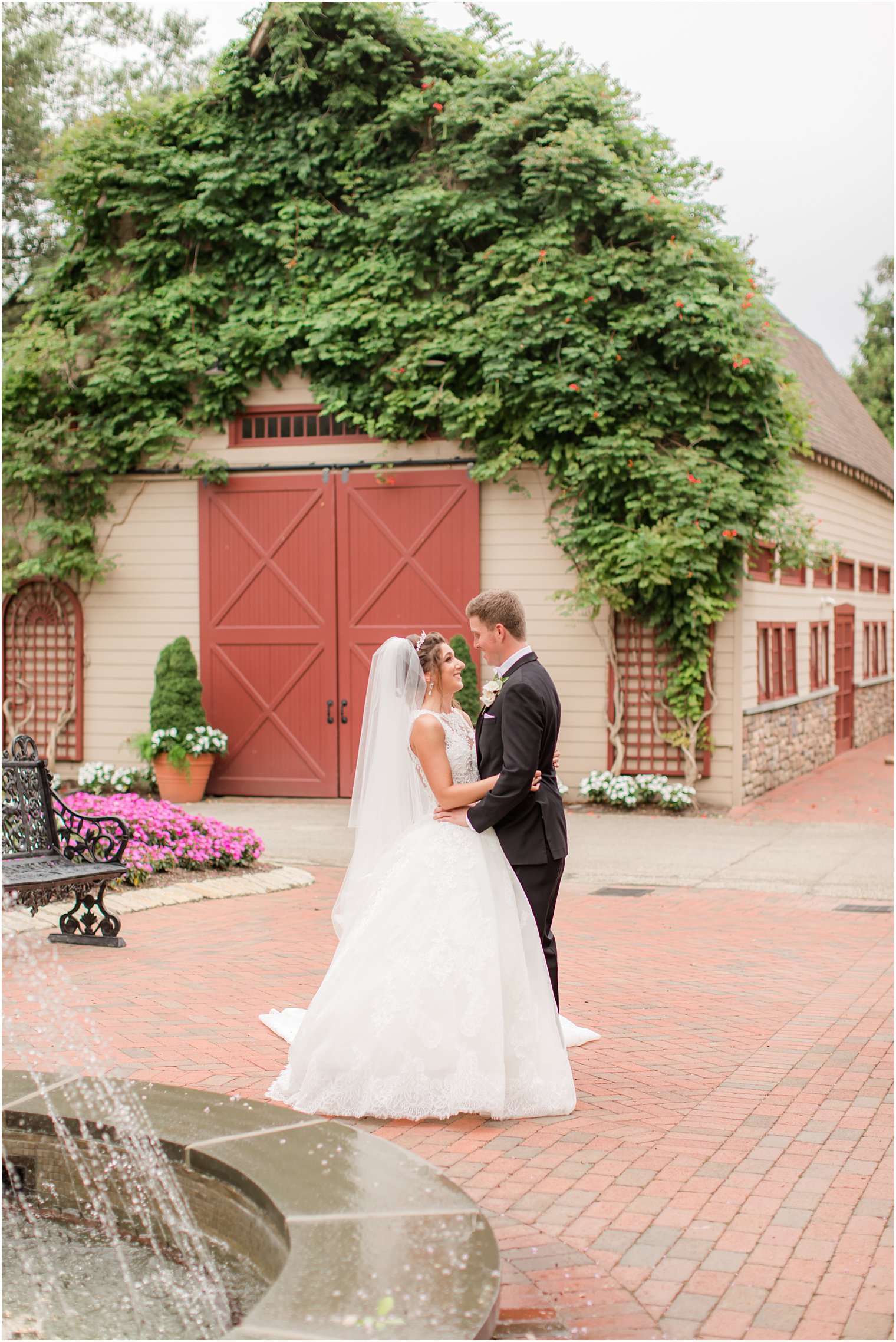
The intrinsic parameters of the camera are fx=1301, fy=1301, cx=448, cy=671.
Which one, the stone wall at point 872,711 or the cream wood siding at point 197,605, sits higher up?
the cream wood siding at point 197,605

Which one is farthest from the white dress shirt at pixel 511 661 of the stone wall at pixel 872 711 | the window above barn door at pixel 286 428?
the stone wall at pixel 872 711

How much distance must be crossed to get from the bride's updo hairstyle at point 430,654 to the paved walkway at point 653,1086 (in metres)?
1.68

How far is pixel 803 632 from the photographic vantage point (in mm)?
17188

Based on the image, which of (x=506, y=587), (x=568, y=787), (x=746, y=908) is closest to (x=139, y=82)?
(x=506, y=587)

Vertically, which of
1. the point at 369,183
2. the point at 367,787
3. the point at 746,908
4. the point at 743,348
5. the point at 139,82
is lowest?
the point at 746,908

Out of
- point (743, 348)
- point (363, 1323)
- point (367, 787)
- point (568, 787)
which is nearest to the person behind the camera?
point (363, 1323)

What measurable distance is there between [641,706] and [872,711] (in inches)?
442

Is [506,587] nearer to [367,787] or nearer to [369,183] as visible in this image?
[369,183]

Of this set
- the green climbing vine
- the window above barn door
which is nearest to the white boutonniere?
the green climbing vine

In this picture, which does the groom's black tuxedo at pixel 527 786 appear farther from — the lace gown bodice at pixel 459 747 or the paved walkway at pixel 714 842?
the paved walkway at pixel 714 842

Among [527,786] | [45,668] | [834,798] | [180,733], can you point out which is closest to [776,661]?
[834,798]

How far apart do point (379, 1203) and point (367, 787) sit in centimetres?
214

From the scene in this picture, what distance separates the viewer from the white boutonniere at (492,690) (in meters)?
4.83

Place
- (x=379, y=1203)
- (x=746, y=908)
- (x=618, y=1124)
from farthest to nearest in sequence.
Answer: (x=746, y=908)
(x=618, y=1124)
(x=379, y=1203)
